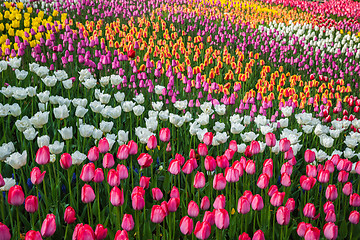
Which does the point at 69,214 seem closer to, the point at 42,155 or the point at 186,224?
the point at 42,155

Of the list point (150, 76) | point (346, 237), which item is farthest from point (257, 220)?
point (150, 76)

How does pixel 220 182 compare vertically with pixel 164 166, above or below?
above

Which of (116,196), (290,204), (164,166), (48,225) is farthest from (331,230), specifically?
(164,166)

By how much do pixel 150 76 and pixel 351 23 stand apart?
8640 millimetres

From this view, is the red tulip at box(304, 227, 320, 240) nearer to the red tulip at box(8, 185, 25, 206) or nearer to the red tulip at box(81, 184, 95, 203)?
the red tulip at box(81, 184, 95, 203)

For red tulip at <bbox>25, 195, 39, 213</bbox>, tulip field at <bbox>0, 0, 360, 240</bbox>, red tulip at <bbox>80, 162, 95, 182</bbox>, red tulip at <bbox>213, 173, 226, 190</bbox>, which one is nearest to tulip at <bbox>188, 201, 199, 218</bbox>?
tulip field at <bbox>0, 0, 360, 240</bbox>

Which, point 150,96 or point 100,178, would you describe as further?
point 150,96

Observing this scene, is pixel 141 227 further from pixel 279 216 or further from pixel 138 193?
pixel 279 216

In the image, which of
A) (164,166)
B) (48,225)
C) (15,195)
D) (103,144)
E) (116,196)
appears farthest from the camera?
(164,166)

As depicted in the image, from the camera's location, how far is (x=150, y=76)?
5637 millimetres

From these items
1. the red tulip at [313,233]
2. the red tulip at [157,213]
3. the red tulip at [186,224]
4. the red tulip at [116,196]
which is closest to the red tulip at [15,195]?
the red tulip at [116,196]

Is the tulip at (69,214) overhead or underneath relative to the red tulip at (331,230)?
underneath

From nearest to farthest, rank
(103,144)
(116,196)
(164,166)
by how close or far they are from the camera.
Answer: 1. (116,196)
2. (103,144)
3. (164,166)

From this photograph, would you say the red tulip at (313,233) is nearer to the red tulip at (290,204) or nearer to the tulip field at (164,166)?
the tulip field at (164,166)
